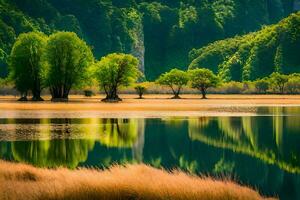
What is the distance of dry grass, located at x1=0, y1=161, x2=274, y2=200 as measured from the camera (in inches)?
671

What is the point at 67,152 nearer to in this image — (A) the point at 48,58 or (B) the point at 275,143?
(B) the point at 275,143

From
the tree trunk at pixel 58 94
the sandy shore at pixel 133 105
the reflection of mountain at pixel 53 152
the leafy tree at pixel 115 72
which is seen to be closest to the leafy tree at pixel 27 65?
the tree trunk at pixel 58 94

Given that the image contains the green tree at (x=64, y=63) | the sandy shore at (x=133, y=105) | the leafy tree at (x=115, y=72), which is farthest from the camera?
the leafy tree at (x=115, y=72)

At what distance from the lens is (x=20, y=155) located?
2994 cm

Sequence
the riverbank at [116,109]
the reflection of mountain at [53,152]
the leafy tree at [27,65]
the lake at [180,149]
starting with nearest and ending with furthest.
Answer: the lake at [180,149] < the reflection of mountain at [53,152] < the riverbank at [116,109] < the leafy tree at [27,65]

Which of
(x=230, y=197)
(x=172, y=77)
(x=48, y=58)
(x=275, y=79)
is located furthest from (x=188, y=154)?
(x=275, y=79)

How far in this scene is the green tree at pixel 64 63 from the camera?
12175cm

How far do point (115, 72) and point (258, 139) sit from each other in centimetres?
9027

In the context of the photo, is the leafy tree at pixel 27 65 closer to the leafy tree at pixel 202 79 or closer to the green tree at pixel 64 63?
the green tree at pixel 64 63

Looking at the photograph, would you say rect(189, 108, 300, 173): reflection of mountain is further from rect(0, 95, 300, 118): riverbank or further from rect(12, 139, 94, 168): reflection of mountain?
rect(0, 95, 300, 118): riverbank

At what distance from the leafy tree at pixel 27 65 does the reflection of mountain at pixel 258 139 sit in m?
70.9

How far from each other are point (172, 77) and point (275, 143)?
129 meters

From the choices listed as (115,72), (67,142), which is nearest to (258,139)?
(67,142)

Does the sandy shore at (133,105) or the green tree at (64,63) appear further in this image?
the green tree at (64,63)
